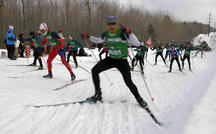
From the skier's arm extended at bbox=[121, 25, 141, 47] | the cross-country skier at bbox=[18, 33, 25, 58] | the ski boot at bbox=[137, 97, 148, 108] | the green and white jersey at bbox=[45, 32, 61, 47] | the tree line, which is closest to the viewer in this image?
the skier's arm extended at bbox=[121, 25, 141, 47]

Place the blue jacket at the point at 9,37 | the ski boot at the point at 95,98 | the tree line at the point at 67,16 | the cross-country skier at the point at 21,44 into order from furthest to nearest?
the tree line at the point at 67,16 → the cross-country skier at the point at 21,44 → the blue jacket at the point at 9,37 → the ski boot at the point at 95,98

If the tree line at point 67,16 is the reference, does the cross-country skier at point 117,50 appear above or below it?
below

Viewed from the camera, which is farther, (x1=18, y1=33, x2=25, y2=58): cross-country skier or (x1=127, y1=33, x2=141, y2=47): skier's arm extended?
(x1=18, y1=33, x2=25, y2=58): cross-country skier

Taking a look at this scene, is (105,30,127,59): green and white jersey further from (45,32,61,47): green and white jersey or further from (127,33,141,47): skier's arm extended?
(45,32,61,47): green and white jersey

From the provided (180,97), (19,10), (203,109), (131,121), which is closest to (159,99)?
(180,97)

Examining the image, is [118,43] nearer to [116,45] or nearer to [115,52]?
[116,45]

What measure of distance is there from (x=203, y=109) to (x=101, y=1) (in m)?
30.6

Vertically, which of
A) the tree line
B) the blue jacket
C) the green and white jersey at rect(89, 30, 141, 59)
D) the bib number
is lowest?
the bib number

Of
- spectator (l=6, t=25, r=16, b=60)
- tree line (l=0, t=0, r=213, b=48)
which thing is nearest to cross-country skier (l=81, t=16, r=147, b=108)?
spectator (l=6, t=25, r=16, b=60)

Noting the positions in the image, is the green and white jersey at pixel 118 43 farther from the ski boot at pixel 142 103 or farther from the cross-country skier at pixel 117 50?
the ski boot at pixel 142 103

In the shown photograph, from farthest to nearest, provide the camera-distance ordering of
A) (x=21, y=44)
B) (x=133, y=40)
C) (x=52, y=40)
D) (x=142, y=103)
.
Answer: (x=21, y=44)
(x=52, y=40)
(x=142, y=103)
(x=133, y=40)

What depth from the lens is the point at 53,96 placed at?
14.1ft

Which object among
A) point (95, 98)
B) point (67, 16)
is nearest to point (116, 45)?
point (95, 98)

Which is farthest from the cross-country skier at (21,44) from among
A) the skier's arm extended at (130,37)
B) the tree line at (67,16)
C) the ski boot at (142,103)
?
the ski boot at (142,103)
